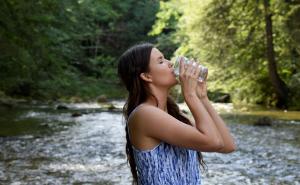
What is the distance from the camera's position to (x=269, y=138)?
12.8m

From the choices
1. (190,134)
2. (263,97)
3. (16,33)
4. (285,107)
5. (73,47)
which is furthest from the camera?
(73,47)

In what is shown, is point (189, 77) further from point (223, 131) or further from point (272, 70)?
point (272, 70)

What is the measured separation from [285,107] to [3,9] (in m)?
13.0

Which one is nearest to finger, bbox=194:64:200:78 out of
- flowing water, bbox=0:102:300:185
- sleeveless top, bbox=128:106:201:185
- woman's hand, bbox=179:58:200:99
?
woman's hand, bbox=179:58:200:99

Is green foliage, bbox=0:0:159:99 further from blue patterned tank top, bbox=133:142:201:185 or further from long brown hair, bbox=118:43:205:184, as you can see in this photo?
blue patterned tank top, bbox=133:142:201:185

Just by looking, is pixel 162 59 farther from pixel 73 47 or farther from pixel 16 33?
pixel 73 47

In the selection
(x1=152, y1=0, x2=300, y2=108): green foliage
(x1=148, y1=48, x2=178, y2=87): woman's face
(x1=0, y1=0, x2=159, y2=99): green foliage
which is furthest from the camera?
(x1=152, y1=0, x2=300, y2=108): green foliage

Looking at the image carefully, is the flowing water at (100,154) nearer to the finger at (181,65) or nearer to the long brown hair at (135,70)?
the long brown hair at (135,70)

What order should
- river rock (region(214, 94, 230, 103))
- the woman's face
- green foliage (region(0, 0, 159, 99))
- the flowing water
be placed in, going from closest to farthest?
the woman's face, the flowing water, green foliage (region(0, 0, 159, 99)), river rock (region(214, 94, 230, 103))

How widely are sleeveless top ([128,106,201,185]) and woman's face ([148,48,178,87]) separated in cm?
29

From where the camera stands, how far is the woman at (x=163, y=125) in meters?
2.39

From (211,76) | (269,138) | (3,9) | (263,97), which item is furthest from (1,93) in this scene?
(269,138)

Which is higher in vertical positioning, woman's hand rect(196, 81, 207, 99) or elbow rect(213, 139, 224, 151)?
woman's hand rect(196, 81, 207, 99)

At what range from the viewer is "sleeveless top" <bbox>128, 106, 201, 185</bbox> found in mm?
2457
